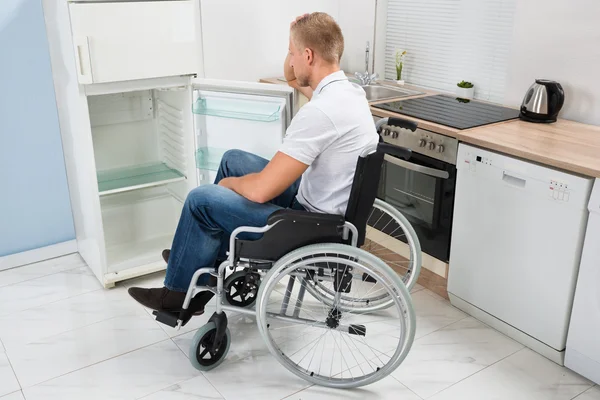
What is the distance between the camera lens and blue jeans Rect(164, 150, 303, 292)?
1.93 metres

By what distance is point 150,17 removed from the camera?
238cm

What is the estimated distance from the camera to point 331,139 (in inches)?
73.2

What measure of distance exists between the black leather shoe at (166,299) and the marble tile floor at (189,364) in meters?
0.24

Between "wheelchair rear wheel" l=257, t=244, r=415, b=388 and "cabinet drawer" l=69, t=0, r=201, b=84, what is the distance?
3.52 ft

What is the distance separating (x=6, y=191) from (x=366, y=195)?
1.91 meters

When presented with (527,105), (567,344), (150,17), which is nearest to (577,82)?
(527,105)

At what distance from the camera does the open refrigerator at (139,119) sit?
7.64ft

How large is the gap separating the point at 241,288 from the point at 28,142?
133 centimetres

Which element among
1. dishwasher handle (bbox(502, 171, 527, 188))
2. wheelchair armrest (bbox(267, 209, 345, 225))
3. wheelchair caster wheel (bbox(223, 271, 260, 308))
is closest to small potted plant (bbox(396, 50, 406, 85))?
dishwasher handle (bbox(502, 171, 527, 188))

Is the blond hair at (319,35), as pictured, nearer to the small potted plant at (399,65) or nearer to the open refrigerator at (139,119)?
the open refrigerator at (139,119)

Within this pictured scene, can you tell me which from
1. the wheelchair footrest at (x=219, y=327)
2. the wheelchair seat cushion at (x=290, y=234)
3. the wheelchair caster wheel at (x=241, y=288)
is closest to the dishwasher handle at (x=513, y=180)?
the wheelchair seat cushion at (x=290, y=234)

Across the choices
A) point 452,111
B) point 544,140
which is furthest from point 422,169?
point 544,140

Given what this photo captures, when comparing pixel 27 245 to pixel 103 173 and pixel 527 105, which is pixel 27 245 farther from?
pixel 527 105

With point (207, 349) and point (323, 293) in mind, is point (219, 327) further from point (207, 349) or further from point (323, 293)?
point (323, 293)
